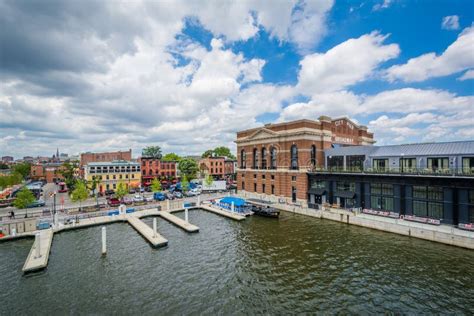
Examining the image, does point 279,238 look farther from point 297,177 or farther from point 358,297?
point 297,177

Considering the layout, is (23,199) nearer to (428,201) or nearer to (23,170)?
(428,201)

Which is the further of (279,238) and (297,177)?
(297,177)

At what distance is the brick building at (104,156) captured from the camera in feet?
271

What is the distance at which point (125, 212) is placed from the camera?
4038 cm

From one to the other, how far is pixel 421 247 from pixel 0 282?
40.2 m

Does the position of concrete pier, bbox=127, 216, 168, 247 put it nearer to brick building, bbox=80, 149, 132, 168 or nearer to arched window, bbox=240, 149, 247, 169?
arched window, bbox=240, 149, 247, 169

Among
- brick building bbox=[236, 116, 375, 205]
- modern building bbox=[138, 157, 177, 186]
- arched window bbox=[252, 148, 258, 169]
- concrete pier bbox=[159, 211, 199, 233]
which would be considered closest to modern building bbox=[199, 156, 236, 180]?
A: modern building bbox=[138, 157, 177, 186]

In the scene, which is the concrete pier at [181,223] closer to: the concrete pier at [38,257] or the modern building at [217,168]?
the concrete pier at [38,257]

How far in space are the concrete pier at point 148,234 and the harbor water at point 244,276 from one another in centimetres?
86

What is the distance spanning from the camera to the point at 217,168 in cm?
9438

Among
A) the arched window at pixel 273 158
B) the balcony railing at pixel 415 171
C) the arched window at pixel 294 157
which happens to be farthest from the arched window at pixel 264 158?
the balcony railing at pixel 415 171

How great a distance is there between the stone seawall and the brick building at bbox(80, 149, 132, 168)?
6716 centimetres

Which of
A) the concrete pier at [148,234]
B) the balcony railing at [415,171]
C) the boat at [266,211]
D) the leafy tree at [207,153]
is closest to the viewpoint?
the concrete pier at [148,234]

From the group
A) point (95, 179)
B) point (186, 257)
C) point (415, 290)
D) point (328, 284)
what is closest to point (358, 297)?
point (328, 284)
